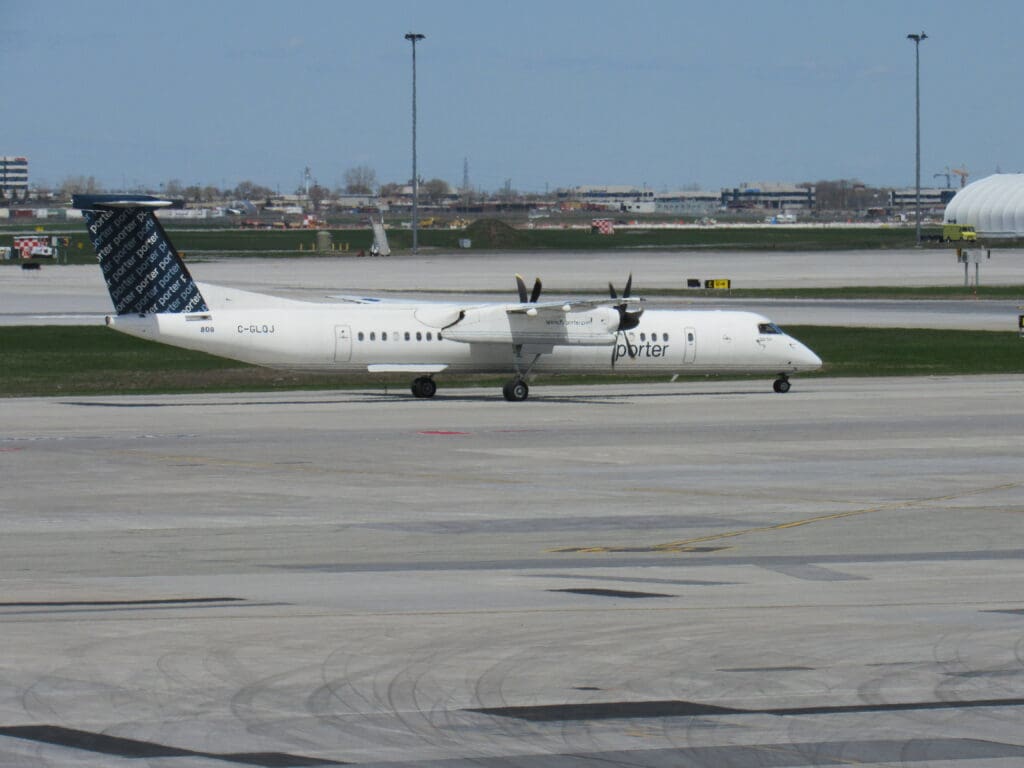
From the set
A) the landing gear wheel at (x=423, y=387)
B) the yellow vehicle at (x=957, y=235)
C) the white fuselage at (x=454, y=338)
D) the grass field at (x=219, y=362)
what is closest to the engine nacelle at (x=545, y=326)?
the white fuselage at (x=454, y=338)

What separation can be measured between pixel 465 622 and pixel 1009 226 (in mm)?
181096

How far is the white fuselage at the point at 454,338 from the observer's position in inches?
1714

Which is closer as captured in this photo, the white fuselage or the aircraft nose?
the white fuselage

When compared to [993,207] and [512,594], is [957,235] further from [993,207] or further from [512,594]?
[512,594]

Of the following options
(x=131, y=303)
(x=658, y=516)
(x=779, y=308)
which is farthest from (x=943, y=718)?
(x=779, y=308)

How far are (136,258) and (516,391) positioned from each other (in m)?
11.2

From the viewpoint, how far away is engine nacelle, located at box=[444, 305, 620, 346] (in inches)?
1837

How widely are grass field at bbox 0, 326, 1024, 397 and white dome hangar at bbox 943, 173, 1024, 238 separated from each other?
123 m

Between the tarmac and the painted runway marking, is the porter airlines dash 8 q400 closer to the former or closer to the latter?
the tarmac

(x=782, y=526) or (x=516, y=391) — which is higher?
(x=516, y=391)

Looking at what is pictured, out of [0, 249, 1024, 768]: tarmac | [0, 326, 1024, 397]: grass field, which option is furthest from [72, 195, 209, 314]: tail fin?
[0, 326, 1024, 397]: grass field

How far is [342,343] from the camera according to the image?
45.0m

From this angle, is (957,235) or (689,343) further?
(957,235)

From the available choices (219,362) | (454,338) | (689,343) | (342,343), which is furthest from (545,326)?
(219,362)
